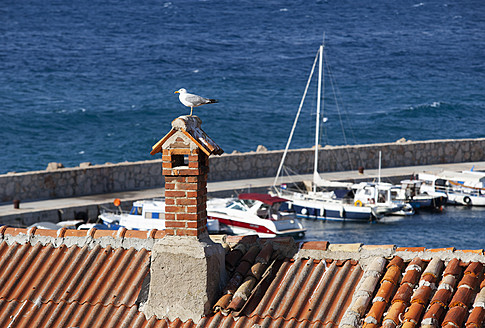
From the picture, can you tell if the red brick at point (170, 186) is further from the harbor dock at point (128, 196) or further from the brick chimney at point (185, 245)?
the harbor dock at point (128, 196)

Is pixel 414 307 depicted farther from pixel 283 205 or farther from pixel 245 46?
pixel 245 46

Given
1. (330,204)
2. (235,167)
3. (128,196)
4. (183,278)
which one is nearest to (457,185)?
(330,204)

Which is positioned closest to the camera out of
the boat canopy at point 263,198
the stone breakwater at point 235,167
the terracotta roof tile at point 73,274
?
the terracotta roof tile at point 73,274

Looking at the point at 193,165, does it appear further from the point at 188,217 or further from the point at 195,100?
the point at 195,100

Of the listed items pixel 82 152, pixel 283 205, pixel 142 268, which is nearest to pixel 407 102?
pixel 82 152

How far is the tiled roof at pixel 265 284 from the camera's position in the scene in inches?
297

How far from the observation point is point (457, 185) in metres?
38.5

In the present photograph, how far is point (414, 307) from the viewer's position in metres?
7.38

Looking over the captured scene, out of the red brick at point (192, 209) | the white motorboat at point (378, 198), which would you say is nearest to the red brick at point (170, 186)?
the red brick at point (192, 209)

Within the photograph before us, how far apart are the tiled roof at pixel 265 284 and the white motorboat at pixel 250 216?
2289cm

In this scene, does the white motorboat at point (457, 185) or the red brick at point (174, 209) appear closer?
the red brick at point (174, 209)

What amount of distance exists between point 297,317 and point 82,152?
55739 millimetres

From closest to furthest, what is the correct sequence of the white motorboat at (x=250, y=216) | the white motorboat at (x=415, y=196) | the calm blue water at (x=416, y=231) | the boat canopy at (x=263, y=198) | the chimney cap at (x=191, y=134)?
1. the chimney cap at (x=191, y=134)
2. the white motorboat at (x=250, y=216)
3. the boat canopy at (x=263, y=198)
4. the calm blue water at (x=416, y=231)
5. the white motorboat at (x=415, y=196)

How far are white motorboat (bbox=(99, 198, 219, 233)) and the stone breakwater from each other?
2.85 metres
